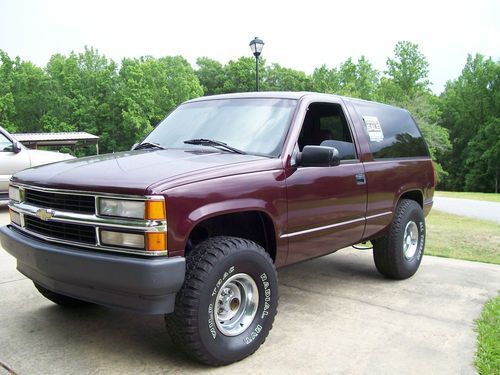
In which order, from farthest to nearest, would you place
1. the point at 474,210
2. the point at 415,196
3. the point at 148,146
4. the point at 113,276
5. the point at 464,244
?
the point at 474,210 < the point at 464,244 < the point at 415,196 < the point at 148,146 < the point at 113,276

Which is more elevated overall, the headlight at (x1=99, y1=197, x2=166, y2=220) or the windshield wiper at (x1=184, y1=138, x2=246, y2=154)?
the windshield wiper at (x1=184, y1=138, x2=246, y2=154)

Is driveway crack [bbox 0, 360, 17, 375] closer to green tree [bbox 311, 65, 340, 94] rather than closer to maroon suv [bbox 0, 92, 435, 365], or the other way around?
maroon suv [bbox 0, 92, 435, 365]

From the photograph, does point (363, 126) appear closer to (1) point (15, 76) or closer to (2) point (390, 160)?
(2) point (390, 160)

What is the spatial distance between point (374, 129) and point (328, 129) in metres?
0.49

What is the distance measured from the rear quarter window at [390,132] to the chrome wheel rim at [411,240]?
809 millimetres

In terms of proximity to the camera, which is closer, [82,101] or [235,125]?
[235,125]

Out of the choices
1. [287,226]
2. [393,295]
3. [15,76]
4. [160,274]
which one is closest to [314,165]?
[287,226]

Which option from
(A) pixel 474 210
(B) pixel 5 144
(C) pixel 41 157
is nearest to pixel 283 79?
(A) pixel 474 210

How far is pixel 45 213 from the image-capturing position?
10.4ft

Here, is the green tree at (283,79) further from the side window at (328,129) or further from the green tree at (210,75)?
the side window at (328,129)

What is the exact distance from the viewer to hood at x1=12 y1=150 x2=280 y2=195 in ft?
9.45

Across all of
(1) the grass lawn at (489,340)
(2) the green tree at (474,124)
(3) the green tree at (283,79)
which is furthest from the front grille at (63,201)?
(3) the green tree at (283,79)

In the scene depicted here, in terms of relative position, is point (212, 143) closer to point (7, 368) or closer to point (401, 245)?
point (7, 368)

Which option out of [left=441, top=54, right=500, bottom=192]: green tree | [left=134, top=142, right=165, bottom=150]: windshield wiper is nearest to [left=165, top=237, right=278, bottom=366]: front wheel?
[left=134, top=142, right=165, bottom=150]: windshield wiper
